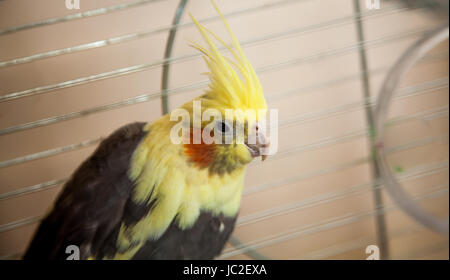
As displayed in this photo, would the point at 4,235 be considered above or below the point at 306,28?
below

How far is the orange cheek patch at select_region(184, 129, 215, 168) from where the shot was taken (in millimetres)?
620

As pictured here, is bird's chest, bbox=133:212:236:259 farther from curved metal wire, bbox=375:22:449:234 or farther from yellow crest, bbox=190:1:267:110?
curved metal wire, bbox=375:22:449:234

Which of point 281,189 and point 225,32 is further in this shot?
point 281,189

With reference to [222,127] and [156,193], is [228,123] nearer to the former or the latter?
[222,127]

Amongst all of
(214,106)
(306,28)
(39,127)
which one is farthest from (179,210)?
(306,28)

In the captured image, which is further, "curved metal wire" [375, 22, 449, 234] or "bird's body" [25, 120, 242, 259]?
"curved metal wire" [375, 22, 449, 234]

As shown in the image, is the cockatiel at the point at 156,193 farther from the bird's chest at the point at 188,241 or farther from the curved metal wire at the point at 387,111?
the curved metal wire at the point at 387,111

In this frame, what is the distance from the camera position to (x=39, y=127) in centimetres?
69

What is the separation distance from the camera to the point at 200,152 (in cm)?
62

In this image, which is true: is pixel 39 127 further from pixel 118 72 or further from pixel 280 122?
pixel 280 122

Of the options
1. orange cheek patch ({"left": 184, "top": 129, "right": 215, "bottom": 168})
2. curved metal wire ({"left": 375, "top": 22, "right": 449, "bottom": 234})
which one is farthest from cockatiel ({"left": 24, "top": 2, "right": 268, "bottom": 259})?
curved metal wire ({"left": 375, "top": 22, "right": 449, "bottom": 234})

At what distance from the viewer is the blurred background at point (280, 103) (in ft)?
2.24

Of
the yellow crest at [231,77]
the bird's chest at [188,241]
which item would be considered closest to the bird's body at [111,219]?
the bird's chest at [188,241]

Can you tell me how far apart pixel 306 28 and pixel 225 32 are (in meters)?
0.18
